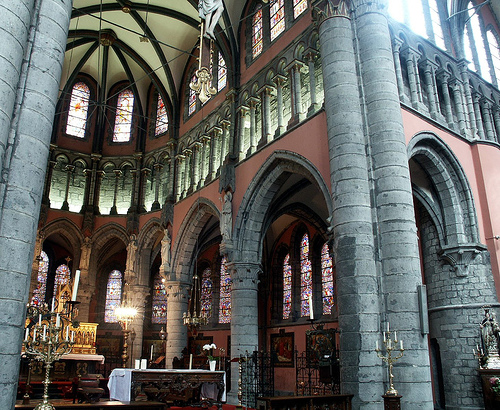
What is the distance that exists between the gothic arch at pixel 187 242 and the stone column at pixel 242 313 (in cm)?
408

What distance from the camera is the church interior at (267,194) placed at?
7.84 metres

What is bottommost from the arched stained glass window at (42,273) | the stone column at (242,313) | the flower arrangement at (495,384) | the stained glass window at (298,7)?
the flower arrangement at (495,384)

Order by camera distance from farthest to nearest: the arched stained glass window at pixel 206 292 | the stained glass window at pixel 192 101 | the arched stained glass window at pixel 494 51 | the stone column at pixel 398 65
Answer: the arched stained glass window at pixel 206 292 → the stained glass window at pixel 192 101 → the arched stained glass window at pixel 494 51 → the stone column at pixel 398 65

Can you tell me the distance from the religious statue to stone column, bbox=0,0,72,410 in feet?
29.5

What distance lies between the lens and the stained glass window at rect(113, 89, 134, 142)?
77.4 ft

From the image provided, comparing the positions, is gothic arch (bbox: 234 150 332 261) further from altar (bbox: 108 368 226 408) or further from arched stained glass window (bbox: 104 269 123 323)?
arched stained glass window (bbox: 104 269 123 323)

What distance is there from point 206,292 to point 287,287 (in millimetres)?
4768

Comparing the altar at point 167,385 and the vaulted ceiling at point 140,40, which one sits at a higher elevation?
the vaulted ceiling at point 140,40

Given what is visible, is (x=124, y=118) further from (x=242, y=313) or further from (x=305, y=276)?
(x=242, y=313)

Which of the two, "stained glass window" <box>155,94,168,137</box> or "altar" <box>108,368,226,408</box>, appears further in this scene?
"stained glass window" <box>155,94,168,137</box>

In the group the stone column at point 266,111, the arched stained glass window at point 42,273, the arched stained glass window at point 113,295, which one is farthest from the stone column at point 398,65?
the arched stained glass window at point 42,273

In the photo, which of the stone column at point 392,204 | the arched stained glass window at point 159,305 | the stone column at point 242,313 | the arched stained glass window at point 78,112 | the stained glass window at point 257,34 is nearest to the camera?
the stone column at point 392,204

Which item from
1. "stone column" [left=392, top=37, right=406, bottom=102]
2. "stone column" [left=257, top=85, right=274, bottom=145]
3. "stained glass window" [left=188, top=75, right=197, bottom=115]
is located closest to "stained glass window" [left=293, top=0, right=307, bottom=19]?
"stone column" [left=257, top=85, right=274, bottom=145]

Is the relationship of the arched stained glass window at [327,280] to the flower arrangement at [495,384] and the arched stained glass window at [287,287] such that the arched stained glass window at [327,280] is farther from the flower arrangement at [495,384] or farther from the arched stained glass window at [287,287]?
the flower arrangement at [495,384]
